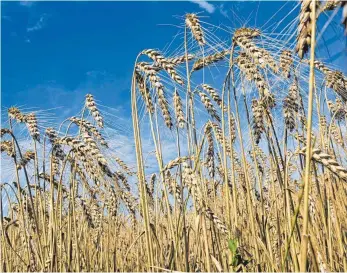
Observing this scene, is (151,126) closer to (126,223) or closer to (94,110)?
(94,110)

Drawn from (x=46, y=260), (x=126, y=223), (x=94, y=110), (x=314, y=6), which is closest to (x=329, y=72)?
(x=94, y=110)

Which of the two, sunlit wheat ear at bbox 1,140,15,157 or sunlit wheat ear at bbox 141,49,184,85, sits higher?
sunlit wheat ear at bbox 141,49,184,85

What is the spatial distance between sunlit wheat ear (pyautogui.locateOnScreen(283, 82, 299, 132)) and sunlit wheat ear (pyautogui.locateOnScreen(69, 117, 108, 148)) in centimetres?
155

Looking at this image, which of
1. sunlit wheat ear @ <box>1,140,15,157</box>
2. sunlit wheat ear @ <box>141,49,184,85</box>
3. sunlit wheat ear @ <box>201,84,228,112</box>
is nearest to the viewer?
sunlit wheat ear @ <box>141,49,184,85</box>

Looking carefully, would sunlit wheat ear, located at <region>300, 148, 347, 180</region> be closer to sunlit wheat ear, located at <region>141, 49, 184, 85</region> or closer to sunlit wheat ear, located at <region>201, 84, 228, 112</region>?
sunlit wheat ear, located at <region>141, 49, 184, 85</region>

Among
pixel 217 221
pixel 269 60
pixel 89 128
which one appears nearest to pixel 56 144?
pixel 89 128

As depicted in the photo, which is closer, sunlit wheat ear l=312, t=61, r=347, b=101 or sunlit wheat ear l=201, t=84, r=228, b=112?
sunlit wheat ear l=312, t=61, r=347, b=101

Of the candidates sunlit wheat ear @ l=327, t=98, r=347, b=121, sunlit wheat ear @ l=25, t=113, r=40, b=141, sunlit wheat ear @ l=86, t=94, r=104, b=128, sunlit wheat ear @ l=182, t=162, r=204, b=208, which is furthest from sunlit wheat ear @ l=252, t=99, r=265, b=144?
sunlit wheat ear @ l=25, t=113, r=40, b=141

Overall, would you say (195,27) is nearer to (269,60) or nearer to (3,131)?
(269,60)

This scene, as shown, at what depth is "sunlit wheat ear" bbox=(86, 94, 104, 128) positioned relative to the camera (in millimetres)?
3678

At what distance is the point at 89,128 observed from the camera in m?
3.67

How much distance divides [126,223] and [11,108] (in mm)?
3491

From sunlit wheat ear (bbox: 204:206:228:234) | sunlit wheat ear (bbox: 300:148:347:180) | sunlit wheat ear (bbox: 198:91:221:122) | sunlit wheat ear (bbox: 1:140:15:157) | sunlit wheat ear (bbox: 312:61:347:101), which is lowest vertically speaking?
sunlit wheat ear (bbox: 204:206:228:234)

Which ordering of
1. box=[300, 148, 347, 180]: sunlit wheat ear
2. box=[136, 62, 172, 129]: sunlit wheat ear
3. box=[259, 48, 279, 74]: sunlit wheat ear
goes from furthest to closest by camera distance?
1. box=[136, 62, 172, 129]: sunlit wheat ear
2. box=[259, 48, 279, 74]: sunlit wheat ear
3. box=[300, 148, 347, 180]: sunlit wheat ear
